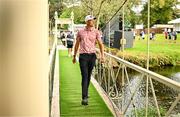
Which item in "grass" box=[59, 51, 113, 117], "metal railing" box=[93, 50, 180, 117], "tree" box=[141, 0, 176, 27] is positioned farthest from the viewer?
"grass" box=[59, 51, 113, 117]

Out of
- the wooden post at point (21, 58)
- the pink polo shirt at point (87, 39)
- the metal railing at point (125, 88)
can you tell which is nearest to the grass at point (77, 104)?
the metal railing at point (125, 88)

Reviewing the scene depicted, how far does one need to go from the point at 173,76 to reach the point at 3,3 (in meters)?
6.63

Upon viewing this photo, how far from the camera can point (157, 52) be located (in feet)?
16.3

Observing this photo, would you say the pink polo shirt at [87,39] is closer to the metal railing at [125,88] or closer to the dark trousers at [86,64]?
the dark trousers at [86,64]

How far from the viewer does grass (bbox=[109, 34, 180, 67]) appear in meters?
4.12

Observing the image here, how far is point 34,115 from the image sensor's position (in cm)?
58

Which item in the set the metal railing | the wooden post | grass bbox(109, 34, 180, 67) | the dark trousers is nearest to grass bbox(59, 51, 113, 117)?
the metal railing

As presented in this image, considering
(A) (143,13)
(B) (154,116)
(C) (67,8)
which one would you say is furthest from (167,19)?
(C) (67,8)

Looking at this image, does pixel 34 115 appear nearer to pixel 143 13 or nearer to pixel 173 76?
pixel 143 13

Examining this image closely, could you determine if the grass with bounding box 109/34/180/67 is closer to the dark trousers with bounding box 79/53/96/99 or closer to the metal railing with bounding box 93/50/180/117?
the metal railing with bounding box 93/50/180/117

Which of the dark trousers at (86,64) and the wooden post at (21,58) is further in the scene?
the dark trousers at (86,64)

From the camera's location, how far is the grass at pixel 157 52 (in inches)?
162

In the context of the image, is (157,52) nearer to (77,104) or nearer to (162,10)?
(77,104)

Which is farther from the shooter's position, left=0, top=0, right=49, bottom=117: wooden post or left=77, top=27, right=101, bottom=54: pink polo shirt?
left=77, top=27, right=101, bottom=54: pink polo shirt
